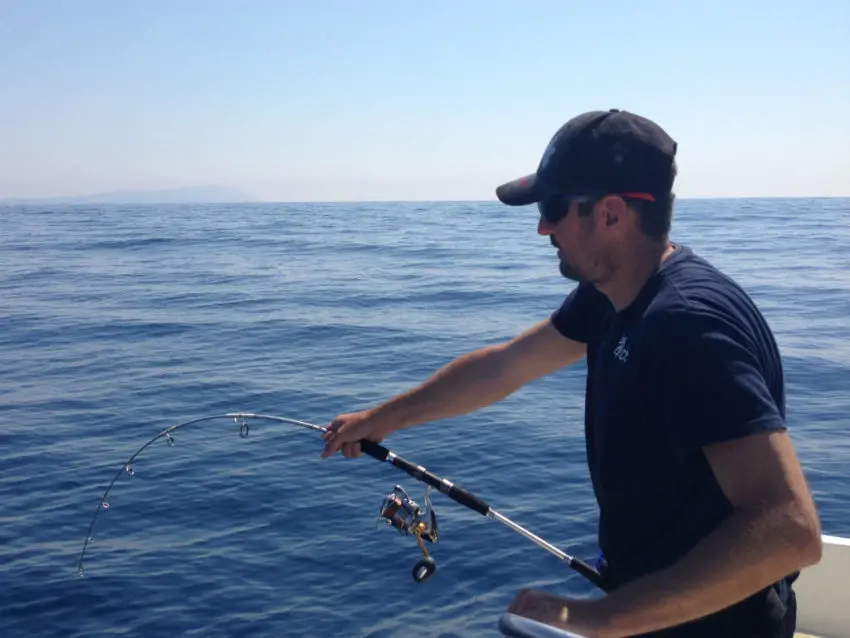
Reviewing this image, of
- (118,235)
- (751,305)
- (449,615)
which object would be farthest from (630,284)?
(118,235)

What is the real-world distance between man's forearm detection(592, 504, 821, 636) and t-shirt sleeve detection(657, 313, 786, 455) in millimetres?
169

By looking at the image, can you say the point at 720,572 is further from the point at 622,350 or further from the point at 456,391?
the point at 456,391

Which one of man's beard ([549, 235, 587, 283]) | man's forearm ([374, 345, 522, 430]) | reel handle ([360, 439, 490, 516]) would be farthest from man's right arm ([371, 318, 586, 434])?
man's beard ([549, 235, 587, 283])

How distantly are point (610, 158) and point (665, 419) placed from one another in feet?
2.04

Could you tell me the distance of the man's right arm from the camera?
3041 mm

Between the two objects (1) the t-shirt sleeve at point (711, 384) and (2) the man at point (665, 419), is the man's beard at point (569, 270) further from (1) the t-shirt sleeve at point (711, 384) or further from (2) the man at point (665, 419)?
(1) the t-shirt sleeve at point (711, 384)

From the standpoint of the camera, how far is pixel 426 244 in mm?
35531

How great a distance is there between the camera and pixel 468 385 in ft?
10.2

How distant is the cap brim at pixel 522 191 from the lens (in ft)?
7.48

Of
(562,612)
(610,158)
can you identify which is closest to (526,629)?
(562,612)

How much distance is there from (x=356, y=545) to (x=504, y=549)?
3.66 feet

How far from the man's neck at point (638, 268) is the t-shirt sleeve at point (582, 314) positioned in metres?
0.45

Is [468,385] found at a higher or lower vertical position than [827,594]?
higher

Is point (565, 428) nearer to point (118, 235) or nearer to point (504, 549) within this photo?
point (504, 549)
